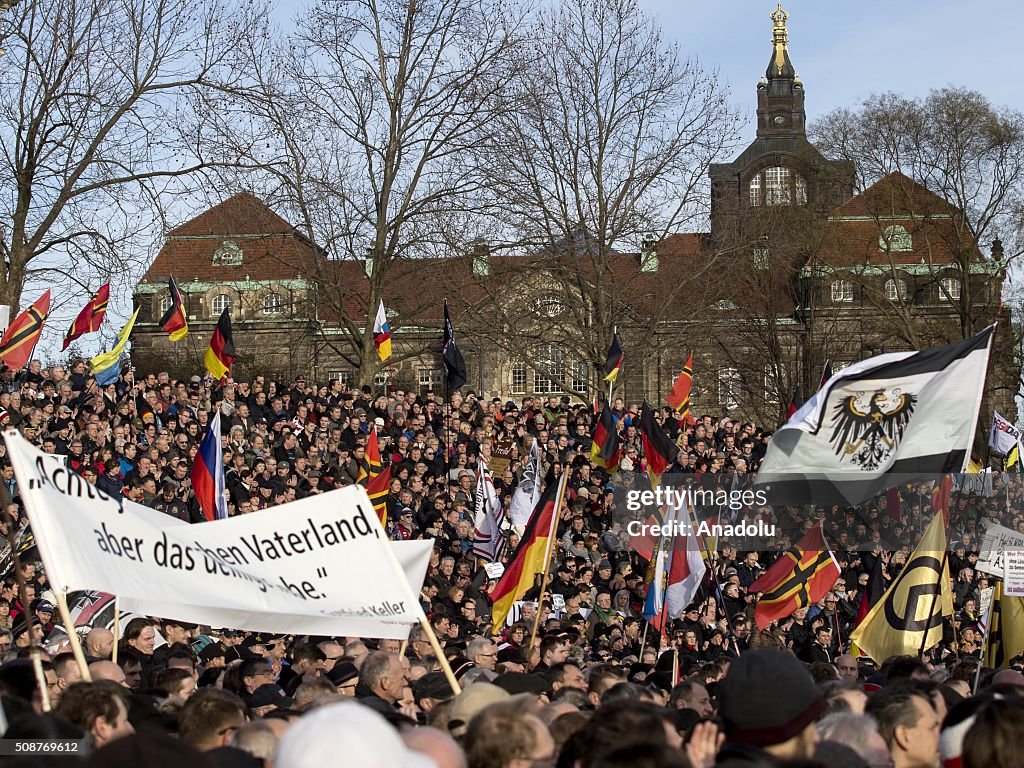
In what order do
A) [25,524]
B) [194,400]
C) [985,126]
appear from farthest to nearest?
[985,126] < [194,400] < [25,524]

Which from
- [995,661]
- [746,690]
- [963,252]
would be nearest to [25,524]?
A: [995,661]

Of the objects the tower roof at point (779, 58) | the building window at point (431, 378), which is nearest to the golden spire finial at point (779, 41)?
the tower roof at point (779, 58)

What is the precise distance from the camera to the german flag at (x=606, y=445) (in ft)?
75.5

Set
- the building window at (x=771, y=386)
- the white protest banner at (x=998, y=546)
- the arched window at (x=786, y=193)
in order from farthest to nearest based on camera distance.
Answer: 1. the building window at (x=771, y=386)
2. the arched window at (x=786, y=193)
3. the white protest banner at (x=998, y=546)

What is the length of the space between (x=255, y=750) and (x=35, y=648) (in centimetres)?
132

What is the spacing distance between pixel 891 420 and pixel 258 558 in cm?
471

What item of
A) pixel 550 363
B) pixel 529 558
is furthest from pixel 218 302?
pixel 529 558

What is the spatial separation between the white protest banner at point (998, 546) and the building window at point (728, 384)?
32890 mm

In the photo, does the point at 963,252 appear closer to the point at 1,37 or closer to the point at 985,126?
the point at 985,126

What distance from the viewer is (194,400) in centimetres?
2119

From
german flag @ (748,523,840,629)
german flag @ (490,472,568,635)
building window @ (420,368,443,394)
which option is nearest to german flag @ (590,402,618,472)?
german flag @ (748,523,840,629)

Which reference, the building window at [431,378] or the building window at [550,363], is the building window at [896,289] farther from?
the building window at [431,378]

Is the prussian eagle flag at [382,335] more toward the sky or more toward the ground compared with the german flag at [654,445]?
more toward the sky

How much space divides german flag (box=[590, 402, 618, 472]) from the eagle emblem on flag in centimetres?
1266
